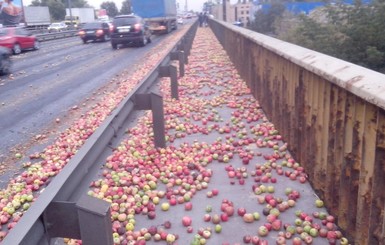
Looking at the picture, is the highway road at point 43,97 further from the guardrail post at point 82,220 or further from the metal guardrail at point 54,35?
the metal guardrail at point 54,35

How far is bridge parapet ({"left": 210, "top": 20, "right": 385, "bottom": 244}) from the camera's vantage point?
10.4 feet

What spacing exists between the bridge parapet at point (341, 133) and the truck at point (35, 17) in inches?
2573

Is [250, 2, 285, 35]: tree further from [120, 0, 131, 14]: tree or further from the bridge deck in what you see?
[120, 0, 131, 14]: tree

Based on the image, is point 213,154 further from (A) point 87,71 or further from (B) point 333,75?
(A) point 87,71

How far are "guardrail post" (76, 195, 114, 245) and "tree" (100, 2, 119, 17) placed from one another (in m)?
156

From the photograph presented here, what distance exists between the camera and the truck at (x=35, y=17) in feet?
215

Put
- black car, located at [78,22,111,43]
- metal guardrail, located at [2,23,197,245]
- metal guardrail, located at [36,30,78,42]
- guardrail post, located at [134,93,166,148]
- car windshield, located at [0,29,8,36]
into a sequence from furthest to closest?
metal guardrail, located at [36,30,78,42] < black car, located at [78,22,111,43] < car windshield, located at [0,29,8,36] < guardrail post, located at [134,93,166,148] < metal guardrail, located at [2,23,197,245]

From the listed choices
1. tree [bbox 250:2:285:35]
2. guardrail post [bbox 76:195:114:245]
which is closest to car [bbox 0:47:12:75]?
guardrail post [bbox 76:195:114:245]

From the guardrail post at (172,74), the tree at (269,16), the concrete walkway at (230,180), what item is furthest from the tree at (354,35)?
the tree at (269,16)

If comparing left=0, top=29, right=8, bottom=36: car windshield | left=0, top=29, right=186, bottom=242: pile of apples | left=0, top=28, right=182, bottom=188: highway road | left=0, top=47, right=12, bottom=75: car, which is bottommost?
left=0, top=28, right=182, bottom=188: highway road

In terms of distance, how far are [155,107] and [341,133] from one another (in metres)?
3.03

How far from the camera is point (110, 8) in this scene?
15500 cm

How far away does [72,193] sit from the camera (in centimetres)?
303

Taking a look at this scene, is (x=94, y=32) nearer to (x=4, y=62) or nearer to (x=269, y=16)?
(x=4, y=62)
